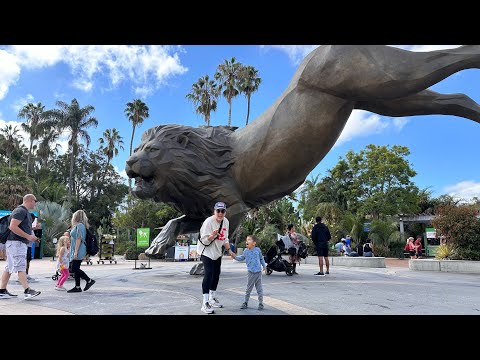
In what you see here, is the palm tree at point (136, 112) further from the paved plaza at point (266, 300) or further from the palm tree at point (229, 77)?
the paved plaza at point (266, 300)

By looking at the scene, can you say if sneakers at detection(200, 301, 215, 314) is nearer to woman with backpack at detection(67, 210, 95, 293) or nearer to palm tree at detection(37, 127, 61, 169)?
woman with backpack at detection(67, 210, 95, 293)

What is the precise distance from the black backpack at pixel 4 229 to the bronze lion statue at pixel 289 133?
2633 mm

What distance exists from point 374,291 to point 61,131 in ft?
135

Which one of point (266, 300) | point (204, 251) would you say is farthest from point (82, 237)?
point (266, 300)

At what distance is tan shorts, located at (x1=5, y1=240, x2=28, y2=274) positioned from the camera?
5.47 m

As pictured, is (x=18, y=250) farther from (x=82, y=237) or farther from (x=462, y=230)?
(x=462, y=230)

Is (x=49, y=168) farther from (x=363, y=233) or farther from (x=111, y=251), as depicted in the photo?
(x=363, y=233)

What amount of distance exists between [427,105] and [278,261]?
467 centimetres

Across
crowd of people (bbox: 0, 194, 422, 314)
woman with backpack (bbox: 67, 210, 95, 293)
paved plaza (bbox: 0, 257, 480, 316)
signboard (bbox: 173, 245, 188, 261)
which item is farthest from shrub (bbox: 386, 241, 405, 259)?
woman with backpack (bbox: 67, 210, 95, 293)

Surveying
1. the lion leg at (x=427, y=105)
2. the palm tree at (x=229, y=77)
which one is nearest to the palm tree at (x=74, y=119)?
the palm tree at (x=229, y=77)

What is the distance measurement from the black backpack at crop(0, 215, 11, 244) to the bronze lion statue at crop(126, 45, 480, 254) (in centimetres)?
263

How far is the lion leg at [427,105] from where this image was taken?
23.5 feet

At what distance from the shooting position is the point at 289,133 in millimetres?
7496

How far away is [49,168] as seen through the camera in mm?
46219
